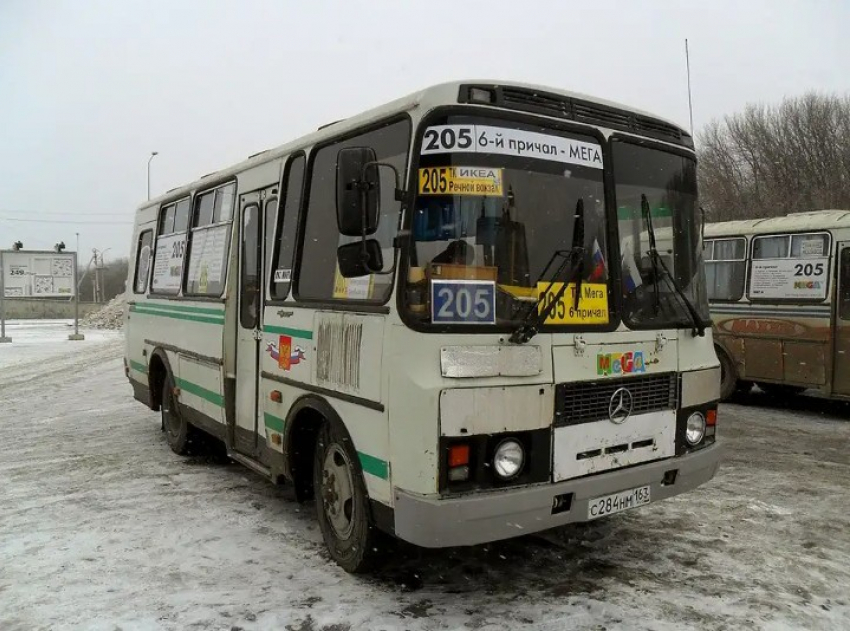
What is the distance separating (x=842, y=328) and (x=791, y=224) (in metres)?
1.80

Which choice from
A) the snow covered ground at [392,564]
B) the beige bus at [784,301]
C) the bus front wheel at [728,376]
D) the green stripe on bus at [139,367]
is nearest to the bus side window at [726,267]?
the beige bus at [784,301]

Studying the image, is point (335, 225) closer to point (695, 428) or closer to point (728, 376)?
point (695, 428)

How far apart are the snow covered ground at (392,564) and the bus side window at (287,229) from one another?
6.26ft

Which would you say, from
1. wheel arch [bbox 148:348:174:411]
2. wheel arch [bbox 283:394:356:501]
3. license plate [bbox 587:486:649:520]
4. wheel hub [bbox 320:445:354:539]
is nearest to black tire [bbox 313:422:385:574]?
wheel hub [bbox 320:445:354:539]

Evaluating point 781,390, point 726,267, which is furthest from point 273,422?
point 781,390

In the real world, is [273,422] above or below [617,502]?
above

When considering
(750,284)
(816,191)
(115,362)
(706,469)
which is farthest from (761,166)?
(706,469)

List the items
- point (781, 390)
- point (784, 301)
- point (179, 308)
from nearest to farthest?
point (179, 308), point (784, 301), point (781, 390)

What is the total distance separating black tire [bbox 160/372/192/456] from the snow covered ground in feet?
0.79

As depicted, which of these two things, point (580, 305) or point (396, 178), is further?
point (580, 305)

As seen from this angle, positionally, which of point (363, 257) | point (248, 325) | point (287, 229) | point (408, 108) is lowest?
point (248, 325)

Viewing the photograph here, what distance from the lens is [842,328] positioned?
9.95m

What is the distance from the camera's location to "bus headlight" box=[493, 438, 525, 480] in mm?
3803

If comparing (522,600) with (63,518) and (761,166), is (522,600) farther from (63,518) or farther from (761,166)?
(761,166)
